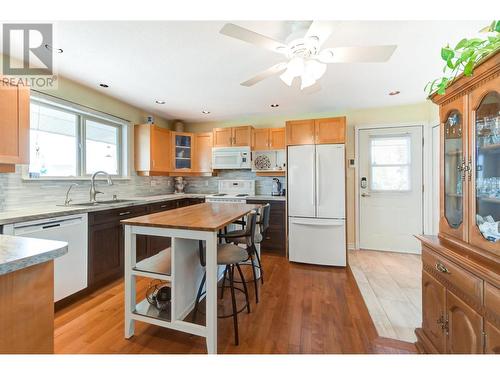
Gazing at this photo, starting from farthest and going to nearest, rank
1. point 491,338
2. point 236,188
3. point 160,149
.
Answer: point 236,188, point 160,149, point 491,338

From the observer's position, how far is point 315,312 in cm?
199

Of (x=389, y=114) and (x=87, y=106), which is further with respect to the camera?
(x=389, y=114)

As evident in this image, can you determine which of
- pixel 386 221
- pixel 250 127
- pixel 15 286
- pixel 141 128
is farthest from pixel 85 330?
pixel 386 221

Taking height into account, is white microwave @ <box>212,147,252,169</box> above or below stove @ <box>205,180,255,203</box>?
above

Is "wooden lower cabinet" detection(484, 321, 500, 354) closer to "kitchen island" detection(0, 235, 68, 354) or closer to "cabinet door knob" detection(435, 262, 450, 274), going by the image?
"cabinet door knob" detection(435, 262, 450, 274)

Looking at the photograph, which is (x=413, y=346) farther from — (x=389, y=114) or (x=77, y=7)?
(x=389, y=114)

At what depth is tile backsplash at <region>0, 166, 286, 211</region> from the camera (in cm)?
215

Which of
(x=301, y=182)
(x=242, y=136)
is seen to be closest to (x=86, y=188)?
(x=242, y=136)

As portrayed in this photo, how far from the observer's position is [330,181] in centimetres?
307

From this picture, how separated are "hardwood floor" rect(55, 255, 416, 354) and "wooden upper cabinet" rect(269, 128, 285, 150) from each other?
2.33 meters

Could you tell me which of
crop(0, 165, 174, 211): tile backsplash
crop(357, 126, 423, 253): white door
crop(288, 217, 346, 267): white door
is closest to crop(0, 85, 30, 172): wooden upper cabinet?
crop(0, 165, 174, 211): tile backsplash

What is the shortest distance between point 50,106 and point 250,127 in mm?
2721

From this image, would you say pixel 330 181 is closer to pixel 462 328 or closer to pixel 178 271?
pixel 462 328

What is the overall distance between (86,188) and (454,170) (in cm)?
367
